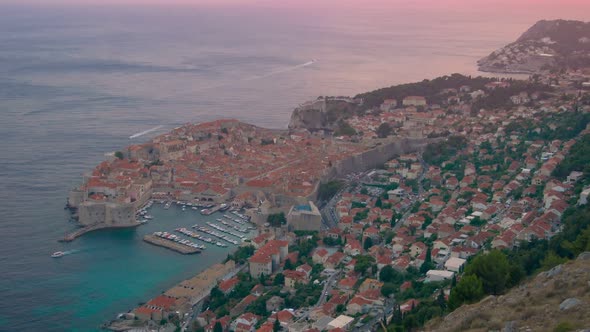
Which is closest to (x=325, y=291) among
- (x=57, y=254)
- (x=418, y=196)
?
(x=418, y=196)

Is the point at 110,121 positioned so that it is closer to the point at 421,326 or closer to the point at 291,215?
the point at 291,215

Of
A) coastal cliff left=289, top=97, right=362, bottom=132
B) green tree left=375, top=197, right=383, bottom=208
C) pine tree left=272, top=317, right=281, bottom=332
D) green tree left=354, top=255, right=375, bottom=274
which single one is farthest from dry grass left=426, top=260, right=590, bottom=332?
coastal cliff left=289, top=97, right=362, bottom=132

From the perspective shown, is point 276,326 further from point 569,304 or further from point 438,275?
point 569,304

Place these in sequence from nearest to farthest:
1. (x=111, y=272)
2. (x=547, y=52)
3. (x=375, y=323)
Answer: (x=375, y=323)
(x=111, y=272)
(x=547, y=52)

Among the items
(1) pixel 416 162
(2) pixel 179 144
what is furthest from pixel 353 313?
(2) pixel 179 144

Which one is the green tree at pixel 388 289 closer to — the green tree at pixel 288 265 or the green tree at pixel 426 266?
the green tree at pixel 426 266

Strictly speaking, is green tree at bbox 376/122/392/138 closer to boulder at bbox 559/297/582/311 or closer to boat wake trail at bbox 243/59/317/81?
boat wake trail at bbox 243/59/317/81

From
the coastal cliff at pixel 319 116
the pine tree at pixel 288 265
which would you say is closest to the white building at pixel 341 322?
the pine tree at pixel 288 265
